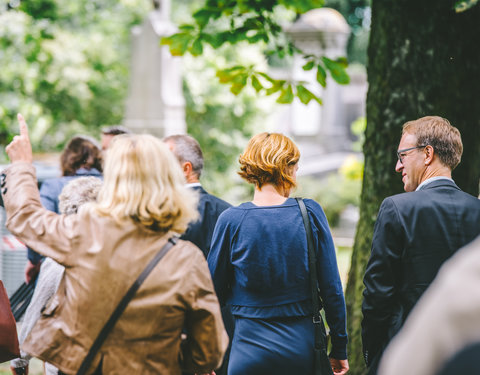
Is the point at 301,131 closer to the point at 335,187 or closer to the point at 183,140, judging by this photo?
the point at 335,187

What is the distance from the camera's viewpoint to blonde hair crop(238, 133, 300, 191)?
3262 millimetres

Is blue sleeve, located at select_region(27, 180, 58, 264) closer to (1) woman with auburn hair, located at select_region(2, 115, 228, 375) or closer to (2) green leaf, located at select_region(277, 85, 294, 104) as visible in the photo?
(2) green leaf, located at select_region(277, 85, 294, 104)

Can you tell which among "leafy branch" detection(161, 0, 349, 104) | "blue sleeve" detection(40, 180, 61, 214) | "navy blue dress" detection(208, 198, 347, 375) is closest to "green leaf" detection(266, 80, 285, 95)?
"leafy branch" detection(161, 0, 349, 104)

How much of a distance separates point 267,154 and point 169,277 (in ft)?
3.73

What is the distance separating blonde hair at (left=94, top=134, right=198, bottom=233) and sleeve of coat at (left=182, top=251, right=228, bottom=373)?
209mm

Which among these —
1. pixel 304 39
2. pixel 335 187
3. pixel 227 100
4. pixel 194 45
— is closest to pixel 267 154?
pixel 194 45

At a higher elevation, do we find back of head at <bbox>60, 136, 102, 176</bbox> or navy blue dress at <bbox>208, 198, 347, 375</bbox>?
back of head at <bbox>60, 136, 102, 176</bbox>

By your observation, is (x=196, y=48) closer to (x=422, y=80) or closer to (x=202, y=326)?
(x=422, y=80)

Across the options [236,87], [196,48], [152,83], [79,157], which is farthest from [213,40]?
[152,83]

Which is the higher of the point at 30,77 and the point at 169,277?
the point at 30,77

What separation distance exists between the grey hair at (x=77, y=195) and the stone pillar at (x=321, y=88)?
18.5 meters

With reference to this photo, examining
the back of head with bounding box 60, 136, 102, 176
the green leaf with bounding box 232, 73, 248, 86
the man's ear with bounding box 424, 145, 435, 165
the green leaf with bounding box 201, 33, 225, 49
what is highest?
the green leaf with bounding box 201, 33, 225, 49

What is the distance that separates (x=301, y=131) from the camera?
23.8 metres

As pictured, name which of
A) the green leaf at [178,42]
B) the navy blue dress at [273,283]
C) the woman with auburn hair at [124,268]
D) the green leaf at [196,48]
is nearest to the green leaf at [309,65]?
the green leaf at [196,48]
